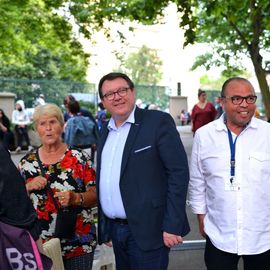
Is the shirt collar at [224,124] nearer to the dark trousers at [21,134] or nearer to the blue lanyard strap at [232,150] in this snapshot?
the blue lanyard strap at [232,150]

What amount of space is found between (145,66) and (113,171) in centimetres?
6376

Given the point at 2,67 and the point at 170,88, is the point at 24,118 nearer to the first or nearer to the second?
the point at 170,88

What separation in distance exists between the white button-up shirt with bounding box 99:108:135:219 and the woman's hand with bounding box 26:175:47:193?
14.1 inches

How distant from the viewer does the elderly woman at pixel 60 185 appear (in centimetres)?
303

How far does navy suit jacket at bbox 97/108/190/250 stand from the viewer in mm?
2723

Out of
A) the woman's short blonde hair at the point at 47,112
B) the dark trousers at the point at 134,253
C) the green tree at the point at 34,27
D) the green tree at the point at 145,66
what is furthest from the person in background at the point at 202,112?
the green tree at the point at 145,66

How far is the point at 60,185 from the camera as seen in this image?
3.05 m

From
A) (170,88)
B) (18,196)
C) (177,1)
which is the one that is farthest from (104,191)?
(170,88)

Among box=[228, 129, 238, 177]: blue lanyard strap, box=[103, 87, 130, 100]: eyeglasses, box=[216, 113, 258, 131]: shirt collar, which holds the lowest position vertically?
box=[228, 129, 238, 177]: blue lanyard strap

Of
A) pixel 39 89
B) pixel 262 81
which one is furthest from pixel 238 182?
pixel 39 89

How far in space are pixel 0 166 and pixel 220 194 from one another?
157 centimetres

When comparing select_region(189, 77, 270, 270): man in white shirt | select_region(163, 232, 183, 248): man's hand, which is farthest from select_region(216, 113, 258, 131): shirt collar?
select_region(163, 232, 183, 248): man's hand

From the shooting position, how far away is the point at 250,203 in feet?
9.24

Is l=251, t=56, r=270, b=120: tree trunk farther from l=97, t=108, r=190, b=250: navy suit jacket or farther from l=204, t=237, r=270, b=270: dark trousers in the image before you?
l=97, t=108, r=190, b=250: navy suit jacket
